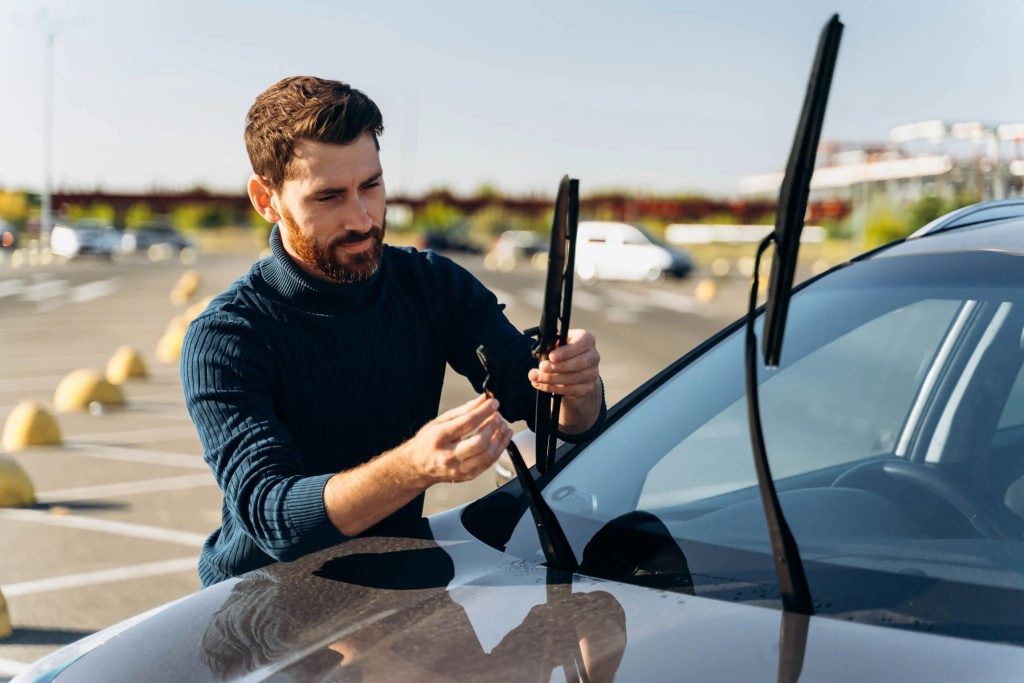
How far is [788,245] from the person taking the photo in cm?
171

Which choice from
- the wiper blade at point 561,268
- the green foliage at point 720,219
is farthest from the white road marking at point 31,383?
the green foliage at point 720,219

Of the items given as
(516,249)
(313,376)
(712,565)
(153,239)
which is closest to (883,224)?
(516,249)

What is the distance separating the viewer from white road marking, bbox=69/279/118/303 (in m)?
27.8

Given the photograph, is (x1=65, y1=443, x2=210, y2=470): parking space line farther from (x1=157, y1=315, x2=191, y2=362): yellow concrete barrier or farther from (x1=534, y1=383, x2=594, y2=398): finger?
(x1=534, y1=383, x2=594, y2=398): finger

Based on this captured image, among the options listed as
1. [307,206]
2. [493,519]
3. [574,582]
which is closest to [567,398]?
[493,519]

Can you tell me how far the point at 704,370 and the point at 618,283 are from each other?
3395 centimetres

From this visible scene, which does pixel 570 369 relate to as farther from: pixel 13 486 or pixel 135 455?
pixel 135 455

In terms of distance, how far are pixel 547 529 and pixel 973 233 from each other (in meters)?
1.08

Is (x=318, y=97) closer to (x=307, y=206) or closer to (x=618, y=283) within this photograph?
(x=307, y=206)

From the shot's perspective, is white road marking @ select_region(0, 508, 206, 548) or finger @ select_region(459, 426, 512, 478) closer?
finger @ select_region(459, 426, 512, 478)

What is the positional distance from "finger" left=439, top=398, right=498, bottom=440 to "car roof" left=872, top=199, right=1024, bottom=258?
1.08 metres

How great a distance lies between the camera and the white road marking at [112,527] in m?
6.30

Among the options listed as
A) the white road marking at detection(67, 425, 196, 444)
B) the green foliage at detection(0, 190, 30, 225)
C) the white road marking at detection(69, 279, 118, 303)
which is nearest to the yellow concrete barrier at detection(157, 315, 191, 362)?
the white road marking at detection(67, 425, 196, 444)

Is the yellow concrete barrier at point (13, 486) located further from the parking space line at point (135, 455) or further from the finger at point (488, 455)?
the finger at point (488, 455)
